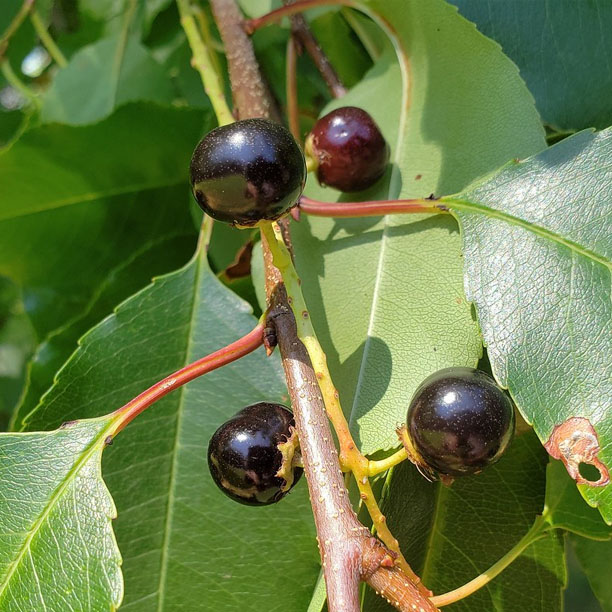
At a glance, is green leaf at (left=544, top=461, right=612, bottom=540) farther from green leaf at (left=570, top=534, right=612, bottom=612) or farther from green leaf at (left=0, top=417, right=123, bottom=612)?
green leaf at (left=0, top=417, right=123, bottom=612)

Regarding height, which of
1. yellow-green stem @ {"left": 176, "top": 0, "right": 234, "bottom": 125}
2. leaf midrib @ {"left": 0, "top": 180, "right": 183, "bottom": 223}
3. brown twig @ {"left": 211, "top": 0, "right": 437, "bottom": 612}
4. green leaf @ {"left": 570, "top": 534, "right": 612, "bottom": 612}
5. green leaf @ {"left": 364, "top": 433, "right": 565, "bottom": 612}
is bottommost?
green leaf @ {"left": 570, "top": 534, "right": 612, "bottom": 612}

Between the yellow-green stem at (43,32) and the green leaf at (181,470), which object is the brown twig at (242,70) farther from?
the yellow-green stem at (43,32)

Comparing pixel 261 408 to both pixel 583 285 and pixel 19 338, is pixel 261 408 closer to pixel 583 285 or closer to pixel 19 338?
pixel 583 285

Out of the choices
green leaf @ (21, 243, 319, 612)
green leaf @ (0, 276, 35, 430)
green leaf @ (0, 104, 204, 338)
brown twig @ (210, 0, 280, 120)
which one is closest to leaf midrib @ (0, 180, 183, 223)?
green leaf @ (0, 104, 204, 338)

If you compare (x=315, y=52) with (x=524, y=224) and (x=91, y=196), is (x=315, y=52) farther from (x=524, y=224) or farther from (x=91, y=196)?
(x=524, y=224)


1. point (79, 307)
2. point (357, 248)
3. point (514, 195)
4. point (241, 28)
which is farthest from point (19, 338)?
point (514, 195)

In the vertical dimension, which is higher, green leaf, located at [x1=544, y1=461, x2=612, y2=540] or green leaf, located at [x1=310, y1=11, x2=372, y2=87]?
green leaf, located at [x1=310, y1=11, x2=372, y2=87]
